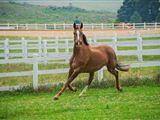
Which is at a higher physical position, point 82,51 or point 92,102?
point 82,51

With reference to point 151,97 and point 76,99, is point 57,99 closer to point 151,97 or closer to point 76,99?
point 76,99

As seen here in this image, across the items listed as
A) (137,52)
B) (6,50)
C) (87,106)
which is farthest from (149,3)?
(87,106)

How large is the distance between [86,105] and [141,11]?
311 ft

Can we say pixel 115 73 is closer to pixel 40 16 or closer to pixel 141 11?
pixel 141 11

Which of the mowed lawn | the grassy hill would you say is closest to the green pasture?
the mowed lawn

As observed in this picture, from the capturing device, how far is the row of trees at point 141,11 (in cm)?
10206

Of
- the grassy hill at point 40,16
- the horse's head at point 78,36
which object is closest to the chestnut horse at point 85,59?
the horse's head at point 78,36

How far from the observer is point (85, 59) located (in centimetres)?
1553

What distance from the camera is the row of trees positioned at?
335 ft

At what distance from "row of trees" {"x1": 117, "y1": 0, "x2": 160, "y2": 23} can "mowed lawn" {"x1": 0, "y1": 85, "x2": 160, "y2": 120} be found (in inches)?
3329

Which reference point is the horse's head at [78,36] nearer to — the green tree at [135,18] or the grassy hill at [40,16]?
the green tree at [135,18]

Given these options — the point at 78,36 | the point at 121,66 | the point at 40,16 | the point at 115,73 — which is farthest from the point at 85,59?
→ the point at 40,16

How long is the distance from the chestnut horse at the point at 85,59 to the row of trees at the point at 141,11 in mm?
83500

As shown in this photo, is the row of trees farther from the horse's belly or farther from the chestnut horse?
the horse's belly
